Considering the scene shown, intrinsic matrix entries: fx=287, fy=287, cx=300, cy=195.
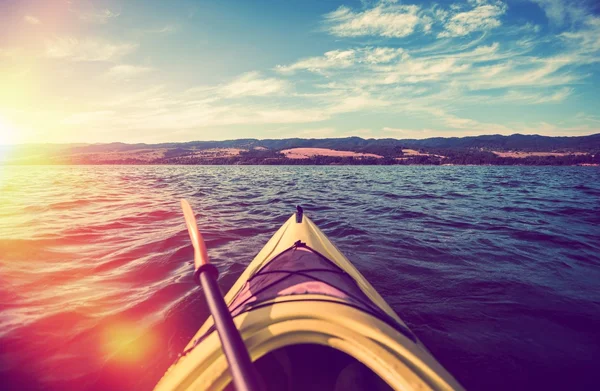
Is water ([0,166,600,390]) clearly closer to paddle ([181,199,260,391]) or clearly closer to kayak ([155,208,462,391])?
kayak ([155,208,462,391])

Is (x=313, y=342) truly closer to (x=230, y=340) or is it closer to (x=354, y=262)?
(x=230, y=340)

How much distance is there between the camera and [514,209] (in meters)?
12.5

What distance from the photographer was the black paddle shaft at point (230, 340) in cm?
125

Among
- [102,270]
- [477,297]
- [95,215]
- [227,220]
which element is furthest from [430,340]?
[95,215]

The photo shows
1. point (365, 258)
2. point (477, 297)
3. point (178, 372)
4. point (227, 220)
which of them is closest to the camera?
point (178, 372)

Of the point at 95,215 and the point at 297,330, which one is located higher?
the point at 297,330

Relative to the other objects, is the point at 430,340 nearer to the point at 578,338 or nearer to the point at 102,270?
the point at 578,338

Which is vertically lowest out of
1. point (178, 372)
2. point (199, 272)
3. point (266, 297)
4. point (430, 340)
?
point (430, 340)

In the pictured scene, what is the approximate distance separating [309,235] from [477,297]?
2.86m

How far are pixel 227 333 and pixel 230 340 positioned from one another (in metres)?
0.06

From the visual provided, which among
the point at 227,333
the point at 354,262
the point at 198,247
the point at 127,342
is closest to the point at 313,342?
the point at 227,333

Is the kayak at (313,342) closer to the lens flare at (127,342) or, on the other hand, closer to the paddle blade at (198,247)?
the paddle blade at (198,247)

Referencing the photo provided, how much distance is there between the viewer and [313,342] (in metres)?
2.02

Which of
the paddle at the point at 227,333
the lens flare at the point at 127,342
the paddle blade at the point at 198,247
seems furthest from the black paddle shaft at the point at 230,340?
the lens flare at the point at 127,342
